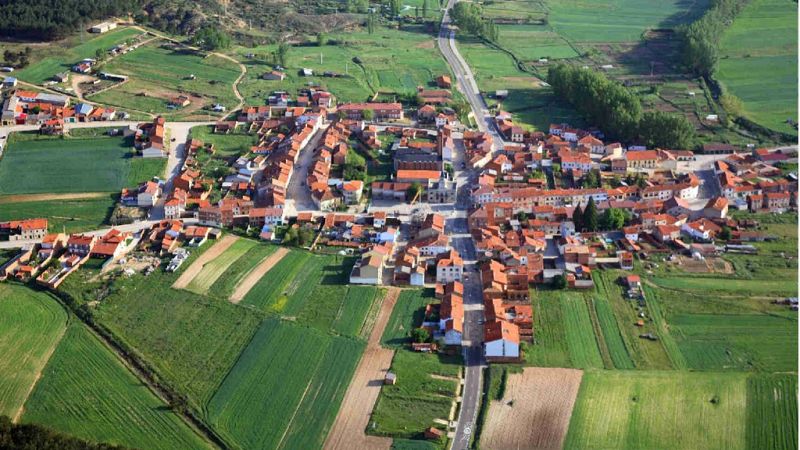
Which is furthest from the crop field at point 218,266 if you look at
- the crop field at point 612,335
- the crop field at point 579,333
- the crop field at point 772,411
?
the crop field at point 772,411

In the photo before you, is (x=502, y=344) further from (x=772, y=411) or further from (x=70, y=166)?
(x=70, y=166)

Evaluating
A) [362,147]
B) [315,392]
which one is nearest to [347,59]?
[362,147]

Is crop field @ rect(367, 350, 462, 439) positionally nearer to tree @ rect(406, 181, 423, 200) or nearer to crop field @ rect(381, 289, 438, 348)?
crop field @ rect(381, 289, 438, 348)

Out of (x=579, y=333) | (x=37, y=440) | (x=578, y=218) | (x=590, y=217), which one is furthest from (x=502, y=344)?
(x=37, y=440)

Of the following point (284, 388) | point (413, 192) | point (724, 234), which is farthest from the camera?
point (413, 192)

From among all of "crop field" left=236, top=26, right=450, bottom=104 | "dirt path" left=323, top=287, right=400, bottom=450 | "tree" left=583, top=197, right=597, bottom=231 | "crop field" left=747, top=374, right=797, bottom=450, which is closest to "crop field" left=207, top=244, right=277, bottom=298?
"dirt path" left=323, top=287, right=400, bottom=450

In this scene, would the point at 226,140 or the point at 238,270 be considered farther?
the point at 226,140
